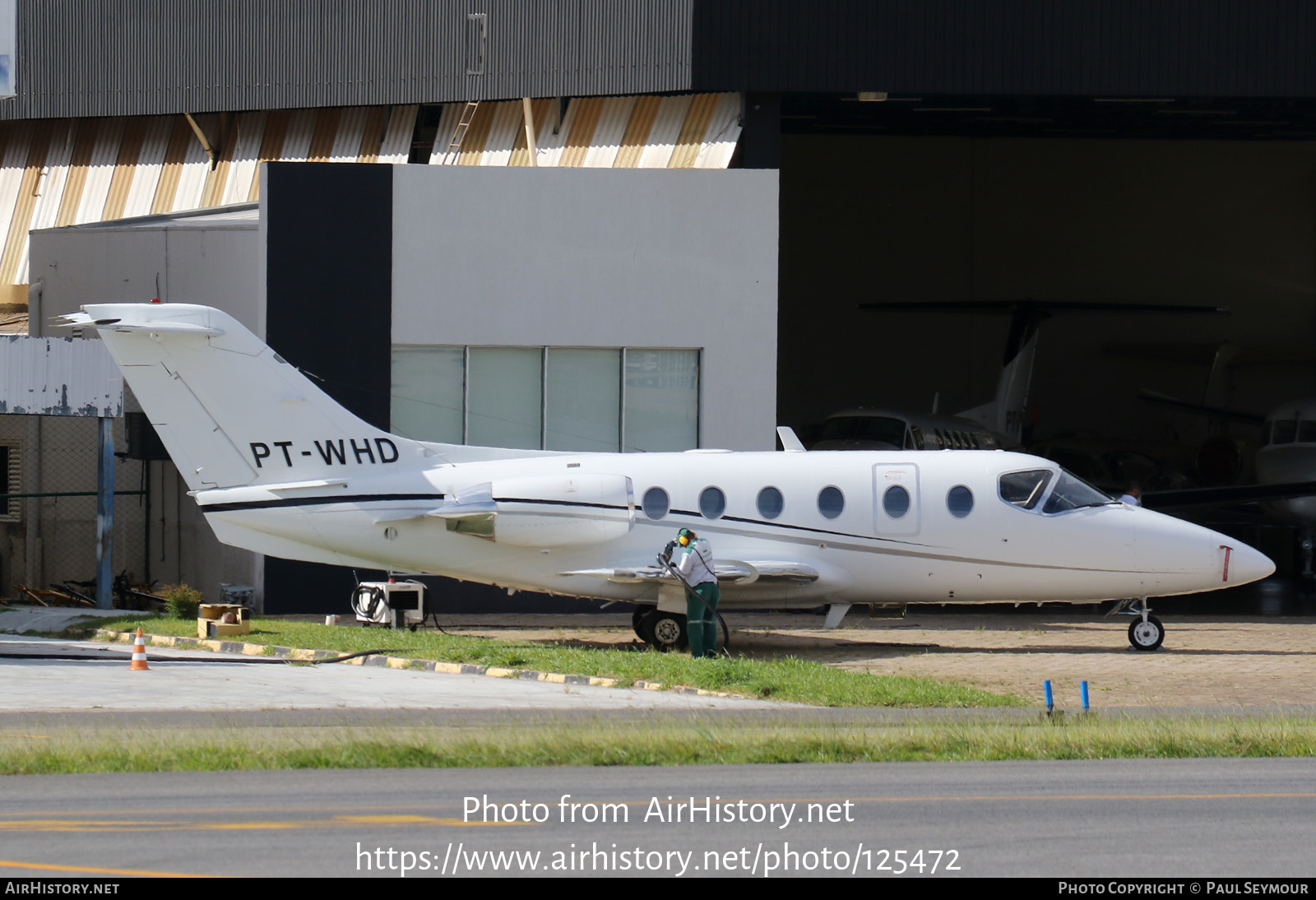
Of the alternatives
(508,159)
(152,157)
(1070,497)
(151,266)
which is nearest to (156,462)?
(151,266)

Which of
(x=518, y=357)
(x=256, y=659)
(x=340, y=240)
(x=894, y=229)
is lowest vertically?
(x=256, y=659)

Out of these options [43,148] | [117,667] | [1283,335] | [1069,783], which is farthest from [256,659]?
[1283,335]

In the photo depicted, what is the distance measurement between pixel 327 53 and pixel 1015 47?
47.2ft

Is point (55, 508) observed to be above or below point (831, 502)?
below

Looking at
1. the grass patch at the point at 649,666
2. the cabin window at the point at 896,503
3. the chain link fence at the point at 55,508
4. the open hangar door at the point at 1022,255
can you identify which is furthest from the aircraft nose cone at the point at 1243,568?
the open hangar door at the point at 1022,255

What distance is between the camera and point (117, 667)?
1927 cm

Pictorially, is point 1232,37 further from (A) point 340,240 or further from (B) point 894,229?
(B) point 894,229

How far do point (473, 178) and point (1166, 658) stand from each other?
13.9 m

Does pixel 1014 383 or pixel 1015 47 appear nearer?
pixel 1015 47

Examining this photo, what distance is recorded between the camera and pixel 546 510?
21891 millimetres

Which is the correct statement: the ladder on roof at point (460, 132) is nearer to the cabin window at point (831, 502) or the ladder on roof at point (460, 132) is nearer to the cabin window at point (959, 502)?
the cabin window at point (831, 502)

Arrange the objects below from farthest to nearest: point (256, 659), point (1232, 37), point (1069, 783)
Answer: point (1232, 37) < point (256, 659) < point (1069, 783)

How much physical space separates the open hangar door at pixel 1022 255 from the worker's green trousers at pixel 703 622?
A: 2761cm

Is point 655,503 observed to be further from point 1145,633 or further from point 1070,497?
point 1145,633
